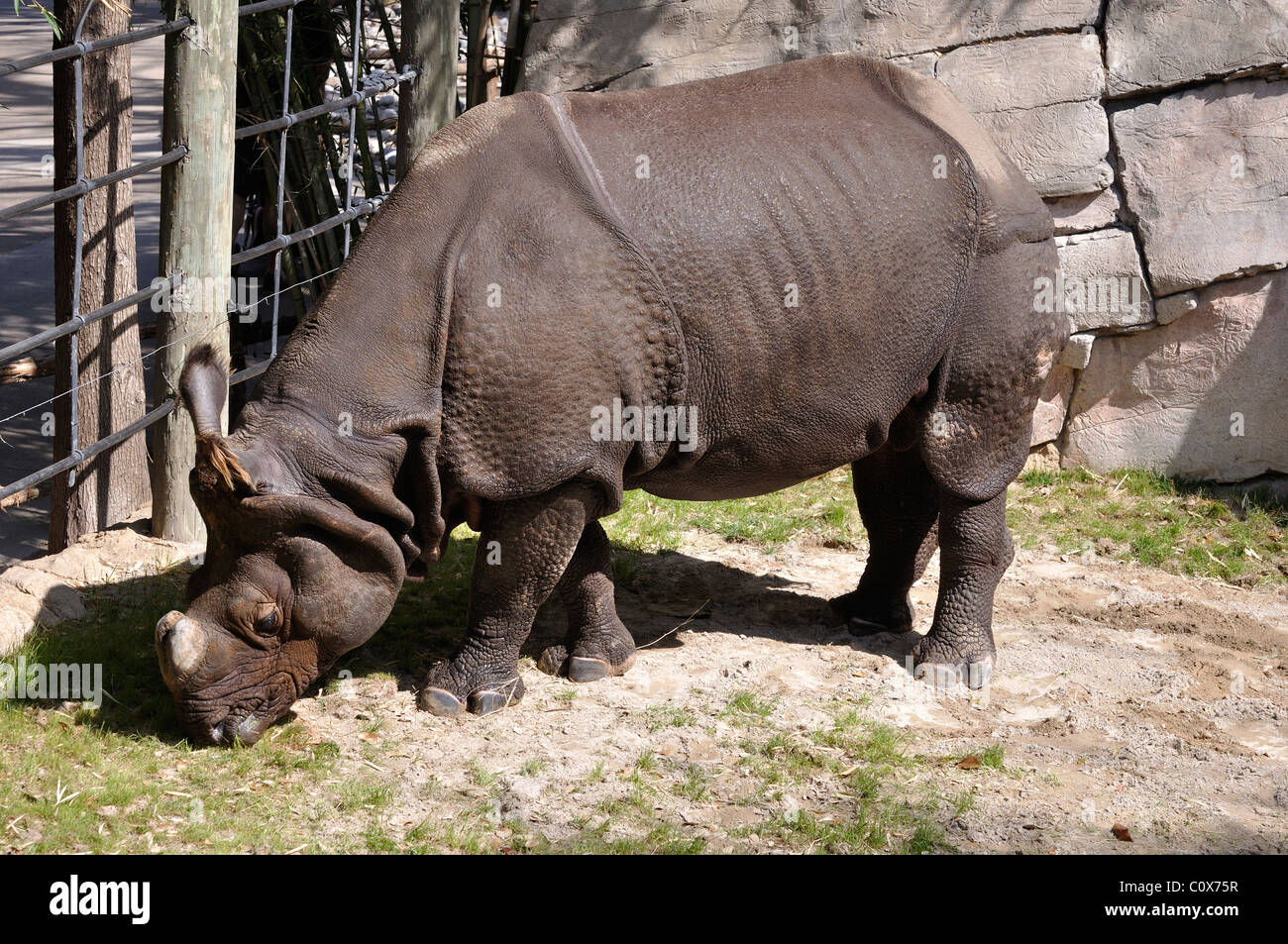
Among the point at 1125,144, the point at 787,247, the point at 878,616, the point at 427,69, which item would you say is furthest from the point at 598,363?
the point at 1125,144

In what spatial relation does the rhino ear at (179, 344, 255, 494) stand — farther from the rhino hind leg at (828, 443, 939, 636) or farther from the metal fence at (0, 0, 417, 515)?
the rhino hind leg at (828, 443, 939, 636)

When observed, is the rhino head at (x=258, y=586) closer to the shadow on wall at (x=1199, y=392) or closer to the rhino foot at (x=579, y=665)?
the rhino foot at (x=579, y=665)

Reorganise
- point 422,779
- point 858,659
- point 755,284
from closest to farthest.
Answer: point 422,779, point 755,284, point 858,659

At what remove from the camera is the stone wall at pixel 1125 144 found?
708cm

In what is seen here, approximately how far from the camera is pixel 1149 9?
708cm

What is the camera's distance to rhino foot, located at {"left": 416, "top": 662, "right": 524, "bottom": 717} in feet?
15.9

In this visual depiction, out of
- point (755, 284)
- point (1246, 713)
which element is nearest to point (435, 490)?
point (755, 284)

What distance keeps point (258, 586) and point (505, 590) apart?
87cm

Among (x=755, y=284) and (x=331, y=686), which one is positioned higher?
(x=755, y=284)

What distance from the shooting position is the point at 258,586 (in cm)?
429

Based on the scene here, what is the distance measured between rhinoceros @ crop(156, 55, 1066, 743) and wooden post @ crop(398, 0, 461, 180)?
2152mm

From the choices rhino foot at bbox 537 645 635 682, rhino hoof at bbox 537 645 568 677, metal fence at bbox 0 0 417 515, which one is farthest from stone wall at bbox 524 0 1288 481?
rhino hoof at bbox 537 645 568 677
